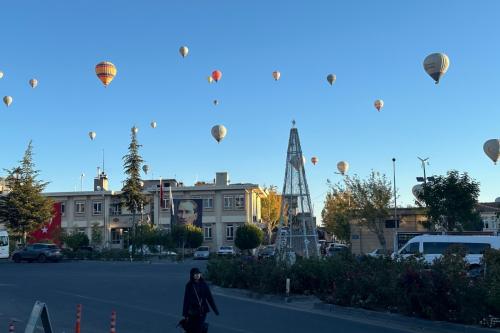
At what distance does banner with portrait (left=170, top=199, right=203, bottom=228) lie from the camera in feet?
230

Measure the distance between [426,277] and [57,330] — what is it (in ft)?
26.7

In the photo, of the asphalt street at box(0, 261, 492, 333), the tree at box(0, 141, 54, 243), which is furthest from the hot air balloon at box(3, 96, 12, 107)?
the asphalt street at box(0, 261, 492, 333)

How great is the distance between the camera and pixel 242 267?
21500mm

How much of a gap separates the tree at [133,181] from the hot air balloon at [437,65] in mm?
36889

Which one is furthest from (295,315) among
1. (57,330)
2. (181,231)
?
(181,231)

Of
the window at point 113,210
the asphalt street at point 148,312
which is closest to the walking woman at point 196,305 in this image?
the asphalt street at point 148,312

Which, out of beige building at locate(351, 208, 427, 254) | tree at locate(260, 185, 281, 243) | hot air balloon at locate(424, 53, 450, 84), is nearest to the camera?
hot air balloon at locate(424, 53, 450, 84)

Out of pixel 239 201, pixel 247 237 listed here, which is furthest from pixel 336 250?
pixel 239 201

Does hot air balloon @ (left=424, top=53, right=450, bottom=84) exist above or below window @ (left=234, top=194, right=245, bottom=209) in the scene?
above

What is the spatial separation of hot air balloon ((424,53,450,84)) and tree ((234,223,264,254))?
34.2 meters

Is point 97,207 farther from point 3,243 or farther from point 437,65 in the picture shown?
point 437,65

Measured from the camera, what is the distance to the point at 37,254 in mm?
47406

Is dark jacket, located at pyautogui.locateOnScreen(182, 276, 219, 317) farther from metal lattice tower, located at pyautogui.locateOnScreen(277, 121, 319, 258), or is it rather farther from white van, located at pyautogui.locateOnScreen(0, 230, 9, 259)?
white van, located at pyautogui.locateOnScreen(0, 230, 9, 259)

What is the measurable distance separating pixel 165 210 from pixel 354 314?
193 feet
